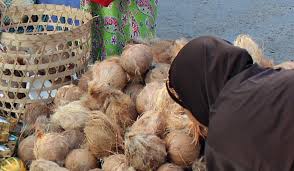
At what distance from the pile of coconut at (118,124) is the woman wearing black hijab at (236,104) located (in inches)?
7.0

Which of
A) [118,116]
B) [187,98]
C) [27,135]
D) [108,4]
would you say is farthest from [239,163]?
[108,4]

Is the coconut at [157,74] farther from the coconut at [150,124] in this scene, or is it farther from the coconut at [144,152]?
the coconut at [144,152]

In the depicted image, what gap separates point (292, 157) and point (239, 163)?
18 cm

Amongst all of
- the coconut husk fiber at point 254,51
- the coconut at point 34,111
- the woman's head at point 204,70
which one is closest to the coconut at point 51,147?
the coconut at point 34,111

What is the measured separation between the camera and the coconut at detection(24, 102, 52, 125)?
254 centimetres

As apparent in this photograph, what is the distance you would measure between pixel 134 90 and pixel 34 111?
1.77 feet

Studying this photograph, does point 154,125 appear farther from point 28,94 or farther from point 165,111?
point 28,94

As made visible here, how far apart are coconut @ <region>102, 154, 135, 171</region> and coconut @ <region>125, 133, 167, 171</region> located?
0.03 metres

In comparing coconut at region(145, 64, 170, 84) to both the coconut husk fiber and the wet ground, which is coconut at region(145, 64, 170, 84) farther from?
the wet ground

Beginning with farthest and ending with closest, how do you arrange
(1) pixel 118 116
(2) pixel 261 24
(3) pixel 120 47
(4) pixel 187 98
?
(2) pixel 261 24 < (3) pixel 120 47 < (1) pixel 118 116 < (4) pixel 187 98

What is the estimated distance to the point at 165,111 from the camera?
7.04 feet

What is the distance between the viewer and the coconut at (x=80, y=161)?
6.97ft

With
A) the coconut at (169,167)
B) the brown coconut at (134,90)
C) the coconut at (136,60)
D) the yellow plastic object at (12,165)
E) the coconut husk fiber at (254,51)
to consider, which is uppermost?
the coconut husk fiber at (254,51)

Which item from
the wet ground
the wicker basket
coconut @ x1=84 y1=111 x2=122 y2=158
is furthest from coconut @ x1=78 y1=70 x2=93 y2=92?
the wet ground
